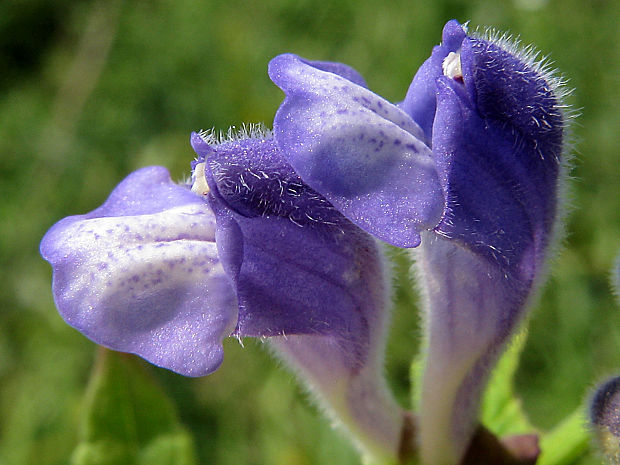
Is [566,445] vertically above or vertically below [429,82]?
below

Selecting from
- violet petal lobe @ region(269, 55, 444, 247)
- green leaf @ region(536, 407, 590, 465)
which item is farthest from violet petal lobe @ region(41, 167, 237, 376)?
green leaf @ region(536, 407, 590, 465)

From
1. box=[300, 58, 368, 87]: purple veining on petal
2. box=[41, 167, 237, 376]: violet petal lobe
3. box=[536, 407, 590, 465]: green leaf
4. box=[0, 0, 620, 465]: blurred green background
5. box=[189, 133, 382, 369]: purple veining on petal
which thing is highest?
box=[300, 58, 368, 87]: purple veining on petal

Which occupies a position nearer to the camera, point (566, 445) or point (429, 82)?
point (429, 82)

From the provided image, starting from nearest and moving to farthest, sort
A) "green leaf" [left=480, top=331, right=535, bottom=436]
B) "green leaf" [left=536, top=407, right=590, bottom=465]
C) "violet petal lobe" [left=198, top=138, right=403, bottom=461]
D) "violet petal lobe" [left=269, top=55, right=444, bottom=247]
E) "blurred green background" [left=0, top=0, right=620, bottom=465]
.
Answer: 1. "violet petal lobe" [left=269, top=55, right=444, bottom=247]
2. "violet petal lobe" [left=198, top=138, right=403, bottom=461]
3. "green leaf" [left=536, top=407, right=590, bottom=465]
4. "green leaf" [left=480, top=331, right=535, bottom=436]
5. "blurred green background" [left=0, top=0, right=620, bottom=465]

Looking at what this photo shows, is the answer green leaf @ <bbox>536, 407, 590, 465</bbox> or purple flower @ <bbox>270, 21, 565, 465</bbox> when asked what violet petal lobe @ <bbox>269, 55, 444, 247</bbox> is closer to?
purple flower @ <bbox>270, 21, 565, 465</bbox>

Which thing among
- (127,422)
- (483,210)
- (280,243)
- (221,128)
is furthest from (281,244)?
(221,128)

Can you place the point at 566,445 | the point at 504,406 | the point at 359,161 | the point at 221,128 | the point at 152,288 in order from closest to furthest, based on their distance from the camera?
the point at 359,161, the point at 152,288, the point at 566,445, the point at 504,406, the point at 221,128

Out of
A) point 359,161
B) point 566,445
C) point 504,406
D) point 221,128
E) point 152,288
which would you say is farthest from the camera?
point 221,128

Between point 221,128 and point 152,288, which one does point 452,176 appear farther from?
point 221,128
